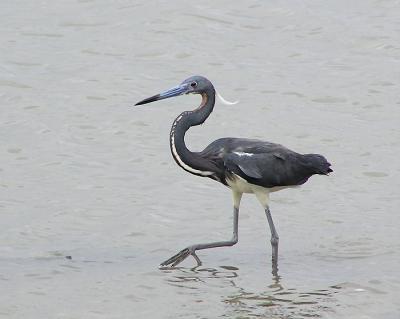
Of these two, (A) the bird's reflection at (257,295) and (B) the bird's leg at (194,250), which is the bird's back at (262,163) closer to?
(B) the bird's leg at (194,250)

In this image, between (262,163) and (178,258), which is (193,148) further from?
(178,258)

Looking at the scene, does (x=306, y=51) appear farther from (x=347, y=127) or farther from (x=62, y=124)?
(x=62, y=124)

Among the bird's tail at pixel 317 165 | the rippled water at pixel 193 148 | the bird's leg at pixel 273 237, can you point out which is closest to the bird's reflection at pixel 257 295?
the rippled water at pixel 193 148

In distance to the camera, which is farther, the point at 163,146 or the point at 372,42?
the point at 372,42

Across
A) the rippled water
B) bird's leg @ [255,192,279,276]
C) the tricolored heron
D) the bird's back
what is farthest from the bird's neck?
→ the rippled water

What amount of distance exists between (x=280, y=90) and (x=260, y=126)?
1.22 metres

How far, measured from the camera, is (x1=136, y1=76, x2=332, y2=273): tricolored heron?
1017cm

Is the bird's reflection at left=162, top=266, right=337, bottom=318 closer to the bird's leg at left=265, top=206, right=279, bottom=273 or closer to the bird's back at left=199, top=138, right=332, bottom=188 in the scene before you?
the bird's leg at left=265, top=206, right=279, bottom=273

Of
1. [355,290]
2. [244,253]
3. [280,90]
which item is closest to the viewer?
[355,290]

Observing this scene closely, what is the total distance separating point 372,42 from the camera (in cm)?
1669

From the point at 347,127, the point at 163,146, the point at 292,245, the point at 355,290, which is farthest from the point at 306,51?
the point at 355,290

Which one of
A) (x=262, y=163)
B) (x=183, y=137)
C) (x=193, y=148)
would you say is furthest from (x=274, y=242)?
(x=193, y=148)

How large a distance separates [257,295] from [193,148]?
4.13m

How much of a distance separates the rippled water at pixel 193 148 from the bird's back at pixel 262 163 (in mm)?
671
